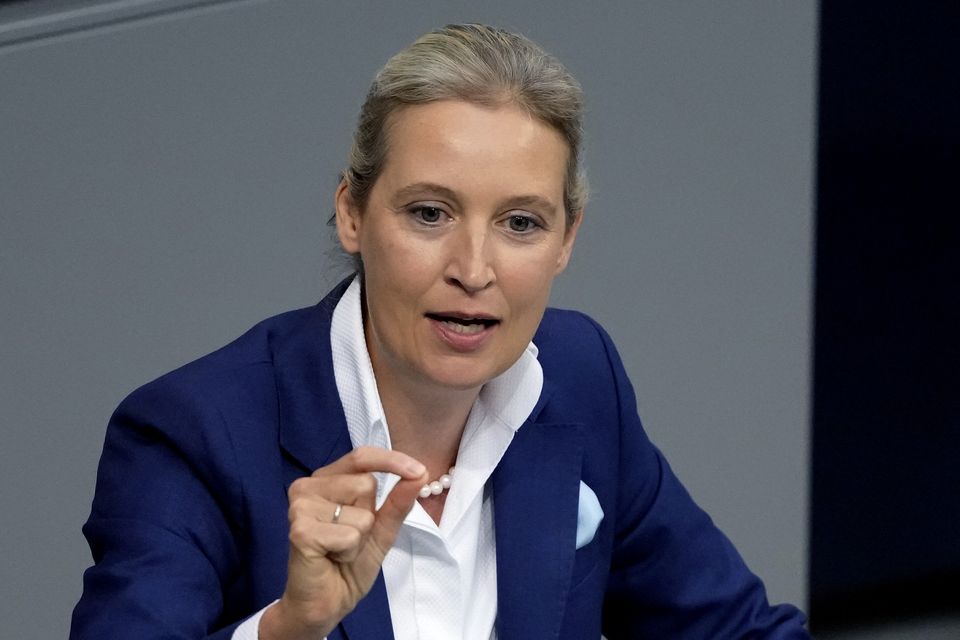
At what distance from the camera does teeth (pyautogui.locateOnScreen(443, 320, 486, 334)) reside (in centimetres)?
179

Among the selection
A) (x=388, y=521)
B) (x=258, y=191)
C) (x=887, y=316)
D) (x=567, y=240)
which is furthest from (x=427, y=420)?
(x=887, y=316)

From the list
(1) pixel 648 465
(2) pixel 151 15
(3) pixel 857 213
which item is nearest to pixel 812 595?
(3) pixel 857 213

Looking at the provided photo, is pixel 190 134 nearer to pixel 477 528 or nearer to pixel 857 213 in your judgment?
pixel 477 528

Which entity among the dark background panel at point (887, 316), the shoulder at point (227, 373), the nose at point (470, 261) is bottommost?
the dark background panel at point (887, 316)

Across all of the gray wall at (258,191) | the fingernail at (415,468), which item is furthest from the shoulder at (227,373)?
the gray wall at (258,191)

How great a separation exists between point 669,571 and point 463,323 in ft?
1.47

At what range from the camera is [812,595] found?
3342 mm

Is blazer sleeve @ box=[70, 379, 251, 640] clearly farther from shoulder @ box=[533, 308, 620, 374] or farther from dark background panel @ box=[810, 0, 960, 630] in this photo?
dark background panel @ box=[810, 0, 960, 630]

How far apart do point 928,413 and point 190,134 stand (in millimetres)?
1570

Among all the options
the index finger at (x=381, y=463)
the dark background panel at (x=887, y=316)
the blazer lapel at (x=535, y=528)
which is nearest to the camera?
the index finger at (x=381, y=463)

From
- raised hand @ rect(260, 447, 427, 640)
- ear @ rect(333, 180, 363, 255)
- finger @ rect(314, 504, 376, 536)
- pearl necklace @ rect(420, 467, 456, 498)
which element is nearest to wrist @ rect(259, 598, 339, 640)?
raised hand @ rect(260, 447, 427, 640)

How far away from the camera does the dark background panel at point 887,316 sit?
10.3ft

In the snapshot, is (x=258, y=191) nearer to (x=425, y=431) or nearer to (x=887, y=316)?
(x=425, y=431)

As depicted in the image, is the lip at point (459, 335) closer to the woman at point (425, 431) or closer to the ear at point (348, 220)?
the woman at point (425, 431)
